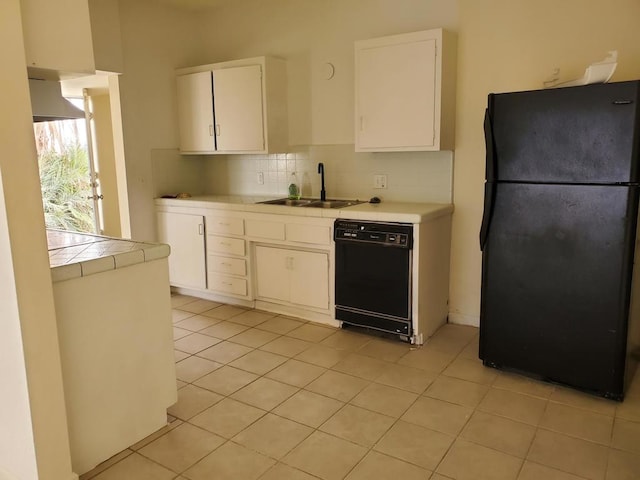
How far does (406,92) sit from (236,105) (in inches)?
63.2

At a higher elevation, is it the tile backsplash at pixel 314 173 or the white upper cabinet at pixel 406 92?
the white upper cabinet at pixel 406 92

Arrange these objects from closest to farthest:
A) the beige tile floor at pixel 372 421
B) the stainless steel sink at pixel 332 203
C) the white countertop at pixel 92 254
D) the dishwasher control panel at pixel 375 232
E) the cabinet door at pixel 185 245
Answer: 1. the white countertop at pixel 92 254
2. the beige tile floor at pixel 372 421
3. the dishwasher control panel at pixel 375 232
4. the stainless steel sink at pixel 332 203
5. the cabinet door at pixel 185 245

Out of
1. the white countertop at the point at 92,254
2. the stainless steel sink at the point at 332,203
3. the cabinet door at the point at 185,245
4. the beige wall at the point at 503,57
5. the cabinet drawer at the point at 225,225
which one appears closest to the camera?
the white countertop at the point at 92,254

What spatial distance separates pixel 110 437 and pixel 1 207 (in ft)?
3.69

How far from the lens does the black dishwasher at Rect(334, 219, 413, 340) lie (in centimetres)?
331

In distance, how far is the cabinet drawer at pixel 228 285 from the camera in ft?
13.7

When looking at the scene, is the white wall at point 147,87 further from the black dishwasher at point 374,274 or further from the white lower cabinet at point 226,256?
the black dishwasher at point 374,274

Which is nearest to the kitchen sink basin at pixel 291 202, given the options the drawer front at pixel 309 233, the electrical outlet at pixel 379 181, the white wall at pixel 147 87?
the drawer front at pixel 309 233

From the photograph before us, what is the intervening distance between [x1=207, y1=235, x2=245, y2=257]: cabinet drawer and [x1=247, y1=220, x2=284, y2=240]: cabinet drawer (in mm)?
152

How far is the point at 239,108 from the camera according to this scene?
4.30 metres

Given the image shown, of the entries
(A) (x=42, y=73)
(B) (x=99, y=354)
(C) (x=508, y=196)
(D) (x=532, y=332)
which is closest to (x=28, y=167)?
(A) (x=42, y=73)

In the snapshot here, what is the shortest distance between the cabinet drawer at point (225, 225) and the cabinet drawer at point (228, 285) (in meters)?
0.40

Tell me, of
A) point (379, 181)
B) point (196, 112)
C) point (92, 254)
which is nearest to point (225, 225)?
point (196, 112)

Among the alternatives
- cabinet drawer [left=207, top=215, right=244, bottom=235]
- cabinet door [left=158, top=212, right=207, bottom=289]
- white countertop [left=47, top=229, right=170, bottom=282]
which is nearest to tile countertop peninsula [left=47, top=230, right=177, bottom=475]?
white countertop [left=47, top=229, right=170, bottom=282]
